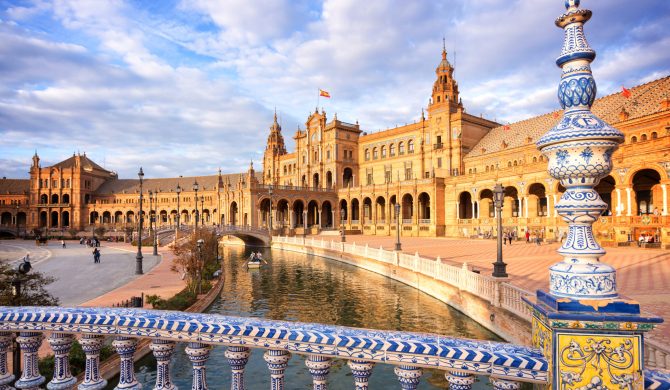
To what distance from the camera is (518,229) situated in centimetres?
4131

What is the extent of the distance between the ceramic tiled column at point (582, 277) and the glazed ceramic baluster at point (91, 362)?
3.57m

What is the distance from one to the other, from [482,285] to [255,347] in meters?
13.2

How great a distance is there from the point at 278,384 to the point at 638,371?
2.39 m

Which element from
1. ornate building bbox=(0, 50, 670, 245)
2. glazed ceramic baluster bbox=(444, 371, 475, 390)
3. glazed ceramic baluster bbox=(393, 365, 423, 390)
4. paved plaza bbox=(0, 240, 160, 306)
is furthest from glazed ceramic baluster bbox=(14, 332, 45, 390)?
ornate building bbox=(0, 50, 670, 245)

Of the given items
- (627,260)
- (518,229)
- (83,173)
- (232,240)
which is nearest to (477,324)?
(627,260)

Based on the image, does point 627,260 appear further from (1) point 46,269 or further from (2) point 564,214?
(1) point 46,269

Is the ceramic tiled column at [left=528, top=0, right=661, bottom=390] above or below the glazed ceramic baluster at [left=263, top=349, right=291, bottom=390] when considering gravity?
above

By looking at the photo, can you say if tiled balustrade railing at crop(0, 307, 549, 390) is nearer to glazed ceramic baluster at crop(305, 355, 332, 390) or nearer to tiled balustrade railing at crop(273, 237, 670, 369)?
glazed ceramic baluster at crop(305, 355, 332, 390)

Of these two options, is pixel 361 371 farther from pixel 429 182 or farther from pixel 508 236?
pixel 429 182

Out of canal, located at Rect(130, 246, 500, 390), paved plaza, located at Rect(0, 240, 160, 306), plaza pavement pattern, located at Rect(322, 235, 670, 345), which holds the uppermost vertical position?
plaza pavement pattern, located at Rect(322, 235, 670, 345)

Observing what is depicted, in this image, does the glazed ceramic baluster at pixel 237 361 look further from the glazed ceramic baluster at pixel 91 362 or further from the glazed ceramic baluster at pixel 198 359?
the glazed ceramic baluster at pixel 91 362

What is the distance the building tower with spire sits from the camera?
85.4 meters

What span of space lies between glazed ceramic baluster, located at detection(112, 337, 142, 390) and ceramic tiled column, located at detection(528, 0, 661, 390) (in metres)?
3.24

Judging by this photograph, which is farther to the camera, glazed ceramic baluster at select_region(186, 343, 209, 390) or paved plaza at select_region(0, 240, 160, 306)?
paved plaza at select_region(0, 240, 160, 306)
